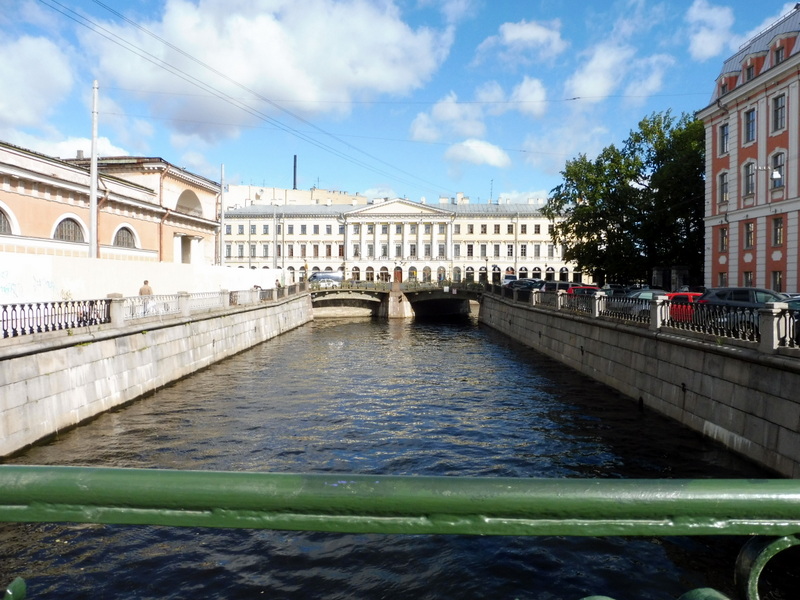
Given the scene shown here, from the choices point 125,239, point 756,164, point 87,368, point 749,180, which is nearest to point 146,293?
point 87,368

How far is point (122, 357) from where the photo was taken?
1688cm

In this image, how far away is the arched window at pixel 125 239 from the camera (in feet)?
99.2

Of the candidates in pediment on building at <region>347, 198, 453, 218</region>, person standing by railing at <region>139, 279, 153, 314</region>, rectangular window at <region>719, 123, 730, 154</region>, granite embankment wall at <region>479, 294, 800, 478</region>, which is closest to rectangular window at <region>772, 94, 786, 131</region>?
rectangular window at <region>719, 123, 730, 154</region>

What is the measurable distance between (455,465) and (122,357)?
9432mm

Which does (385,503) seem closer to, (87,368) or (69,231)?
(87,368)

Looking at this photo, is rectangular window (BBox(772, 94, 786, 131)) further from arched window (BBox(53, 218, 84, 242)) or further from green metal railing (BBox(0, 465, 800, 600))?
green metal railing (BBox(0, 465, 800, 600))

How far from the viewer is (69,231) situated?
26125mm

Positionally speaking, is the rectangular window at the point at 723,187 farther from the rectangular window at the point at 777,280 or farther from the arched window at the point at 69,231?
the arched window at the point at 69,231

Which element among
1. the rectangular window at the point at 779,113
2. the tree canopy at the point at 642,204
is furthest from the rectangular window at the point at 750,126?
A: the tree canopy at the point at 642,204

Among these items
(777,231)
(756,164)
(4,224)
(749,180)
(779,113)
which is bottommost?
(4,224)

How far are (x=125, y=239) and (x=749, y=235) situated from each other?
2841cm

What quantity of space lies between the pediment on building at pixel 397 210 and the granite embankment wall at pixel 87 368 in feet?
213

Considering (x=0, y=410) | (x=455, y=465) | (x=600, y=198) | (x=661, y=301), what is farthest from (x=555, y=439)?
(x=600, y=198)

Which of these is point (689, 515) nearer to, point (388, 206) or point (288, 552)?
point (288, 552)
